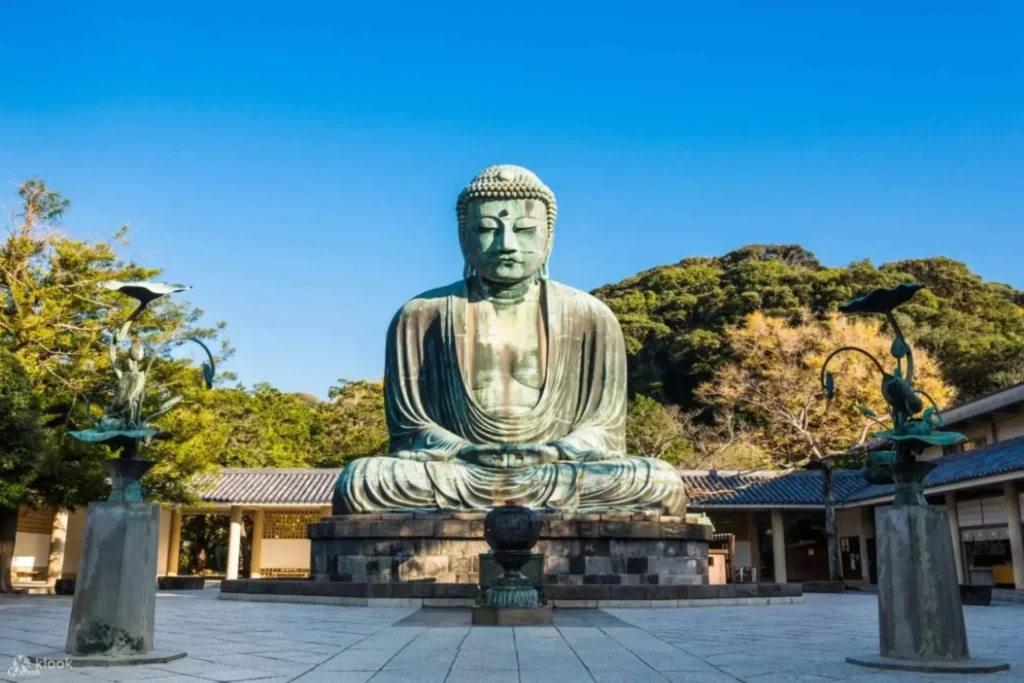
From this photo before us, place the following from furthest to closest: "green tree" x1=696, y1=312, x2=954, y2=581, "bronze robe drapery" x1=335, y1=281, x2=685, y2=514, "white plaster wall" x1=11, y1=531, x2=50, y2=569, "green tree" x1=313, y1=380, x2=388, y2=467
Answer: "green tree" x1=313, y1=380, x2=388, y2=467 < "green tree" x1=696, y1=312, x2=954, y2=581 < "white plaster wall" x1=11, y1=531, x2=50, y2=569 < "bronze robe drapery" x1=335, y1=281, x2=685, y2=514

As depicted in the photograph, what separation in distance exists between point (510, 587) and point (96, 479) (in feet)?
34.5

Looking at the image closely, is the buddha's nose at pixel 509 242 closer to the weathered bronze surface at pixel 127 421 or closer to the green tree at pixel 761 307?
the weathered bronze surface at pixel 127 421

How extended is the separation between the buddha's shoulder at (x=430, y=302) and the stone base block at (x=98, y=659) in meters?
9.19

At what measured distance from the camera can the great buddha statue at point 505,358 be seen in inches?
523

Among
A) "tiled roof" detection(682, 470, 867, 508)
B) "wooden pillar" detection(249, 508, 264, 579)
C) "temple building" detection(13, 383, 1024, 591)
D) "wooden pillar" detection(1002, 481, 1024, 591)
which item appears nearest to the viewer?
"wooden pillar" detection(1002, 481, 1024, 591)

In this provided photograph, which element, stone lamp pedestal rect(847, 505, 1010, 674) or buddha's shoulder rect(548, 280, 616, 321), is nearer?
stone lamp pedestal rect(847, 505, 1010, 674)

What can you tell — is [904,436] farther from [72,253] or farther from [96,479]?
[72,253]

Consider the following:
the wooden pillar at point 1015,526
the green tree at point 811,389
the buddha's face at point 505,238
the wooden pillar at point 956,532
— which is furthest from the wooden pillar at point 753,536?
the buddha's face at point 505,238

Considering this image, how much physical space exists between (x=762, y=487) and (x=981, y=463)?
7459 millimetres

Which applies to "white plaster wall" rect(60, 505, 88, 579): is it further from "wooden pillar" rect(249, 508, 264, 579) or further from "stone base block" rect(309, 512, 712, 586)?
"stone base block" rect(309, 512, 712, 586)

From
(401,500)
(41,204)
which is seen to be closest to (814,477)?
(401,500)

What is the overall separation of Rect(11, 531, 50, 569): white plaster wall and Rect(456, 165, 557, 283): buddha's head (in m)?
14.6

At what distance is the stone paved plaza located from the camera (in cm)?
498

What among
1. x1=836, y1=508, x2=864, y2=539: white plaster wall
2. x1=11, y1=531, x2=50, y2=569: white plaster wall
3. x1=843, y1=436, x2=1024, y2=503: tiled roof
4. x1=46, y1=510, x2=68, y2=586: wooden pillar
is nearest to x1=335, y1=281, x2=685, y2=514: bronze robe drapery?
x1=843, y1=436, x2=1024, y2=503: tiled roof
